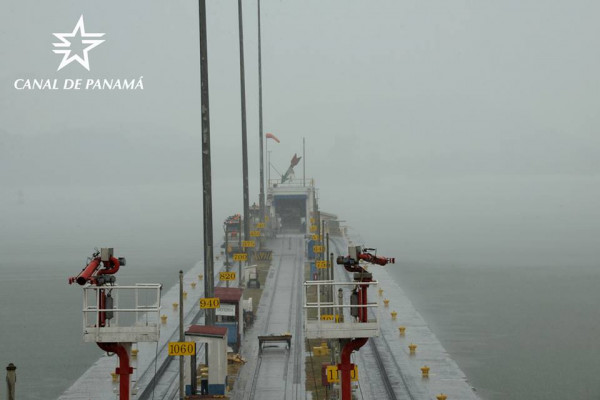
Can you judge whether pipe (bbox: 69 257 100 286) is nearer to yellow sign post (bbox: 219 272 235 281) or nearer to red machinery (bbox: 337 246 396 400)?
red machinery (bbox: 337 246 396 400)

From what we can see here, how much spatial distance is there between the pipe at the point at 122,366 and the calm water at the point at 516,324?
19411 millimetres

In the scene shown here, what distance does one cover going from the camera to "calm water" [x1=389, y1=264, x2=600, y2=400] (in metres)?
43.2

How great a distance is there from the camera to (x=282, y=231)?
375ft

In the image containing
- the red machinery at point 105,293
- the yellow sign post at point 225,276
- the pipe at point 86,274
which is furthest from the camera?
the yellow sign post at point 225,276

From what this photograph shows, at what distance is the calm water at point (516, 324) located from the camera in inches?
1700

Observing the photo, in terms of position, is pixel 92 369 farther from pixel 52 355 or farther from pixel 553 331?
pixel 553 331

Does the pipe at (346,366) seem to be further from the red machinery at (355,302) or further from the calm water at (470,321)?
the calm water at (470,321)

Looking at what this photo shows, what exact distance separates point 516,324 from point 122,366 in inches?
1563

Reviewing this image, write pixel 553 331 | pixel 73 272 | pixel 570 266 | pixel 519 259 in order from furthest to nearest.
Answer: pixel 519 259
pixel 570 266
pixel 73 272
pixel 553 331

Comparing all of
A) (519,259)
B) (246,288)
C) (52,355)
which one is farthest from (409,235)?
(52,355)

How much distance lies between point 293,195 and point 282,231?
31.1ft

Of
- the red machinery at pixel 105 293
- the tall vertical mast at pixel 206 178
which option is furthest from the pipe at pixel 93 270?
the tall vertical mast at pixel 206 178

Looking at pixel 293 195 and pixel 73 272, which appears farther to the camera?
pixel 293 195

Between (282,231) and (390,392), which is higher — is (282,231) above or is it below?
above
